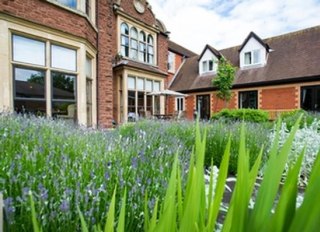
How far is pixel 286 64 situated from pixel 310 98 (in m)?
2.84

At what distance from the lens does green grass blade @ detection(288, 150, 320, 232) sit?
1.81 ft

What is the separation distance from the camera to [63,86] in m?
7.64

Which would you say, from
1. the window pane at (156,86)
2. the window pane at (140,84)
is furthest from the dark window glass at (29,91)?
the window pane at (156,86)

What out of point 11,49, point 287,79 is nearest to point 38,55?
point 11,49

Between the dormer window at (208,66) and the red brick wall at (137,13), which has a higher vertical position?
the red brick wall at (137,13)

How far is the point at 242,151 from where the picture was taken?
Result: 749 millimetres

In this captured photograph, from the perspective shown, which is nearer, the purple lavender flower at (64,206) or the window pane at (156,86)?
the purple lavender flower at (64,206)

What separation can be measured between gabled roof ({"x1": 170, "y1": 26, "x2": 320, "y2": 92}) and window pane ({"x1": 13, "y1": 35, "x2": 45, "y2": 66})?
14.6 meters

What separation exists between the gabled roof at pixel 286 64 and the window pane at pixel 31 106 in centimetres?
1463

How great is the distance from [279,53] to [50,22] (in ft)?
53.1

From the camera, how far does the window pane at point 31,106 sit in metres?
6.56

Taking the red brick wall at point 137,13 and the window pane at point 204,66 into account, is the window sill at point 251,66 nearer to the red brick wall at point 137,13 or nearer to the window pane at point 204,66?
the window pane at point 204,66

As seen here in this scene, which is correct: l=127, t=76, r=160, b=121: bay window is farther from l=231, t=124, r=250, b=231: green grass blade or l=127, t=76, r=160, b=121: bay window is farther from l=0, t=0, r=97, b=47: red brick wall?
l=231, t=124, r=250, b=231: green grass blade

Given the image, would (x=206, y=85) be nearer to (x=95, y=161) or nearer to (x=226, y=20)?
(x=226, y=20)
